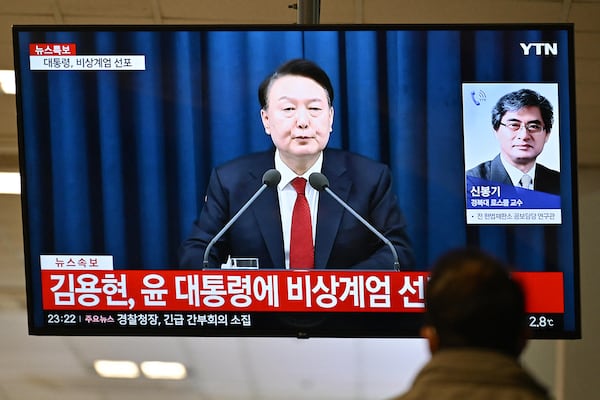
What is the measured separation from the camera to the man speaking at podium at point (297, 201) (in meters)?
4.22

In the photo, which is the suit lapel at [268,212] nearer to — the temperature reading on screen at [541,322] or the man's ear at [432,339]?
the temperature reading on screen at [541,322]

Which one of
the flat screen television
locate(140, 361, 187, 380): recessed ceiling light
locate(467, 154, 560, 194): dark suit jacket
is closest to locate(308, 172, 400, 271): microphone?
the flat screen television

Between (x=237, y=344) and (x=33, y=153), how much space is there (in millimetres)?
1981

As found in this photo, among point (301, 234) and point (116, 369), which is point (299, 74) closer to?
point (301, 234)

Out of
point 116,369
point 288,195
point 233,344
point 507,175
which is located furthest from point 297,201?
point 116,369

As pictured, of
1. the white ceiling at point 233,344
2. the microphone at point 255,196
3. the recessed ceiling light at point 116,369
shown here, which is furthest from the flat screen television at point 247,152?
the recessed ceiling light at point 116,369

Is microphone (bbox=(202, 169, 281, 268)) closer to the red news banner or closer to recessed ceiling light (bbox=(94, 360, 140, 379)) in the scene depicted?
the red news banner

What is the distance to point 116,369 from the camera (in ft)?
19.2

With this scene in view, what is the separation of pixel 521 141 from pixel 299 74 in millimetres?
975

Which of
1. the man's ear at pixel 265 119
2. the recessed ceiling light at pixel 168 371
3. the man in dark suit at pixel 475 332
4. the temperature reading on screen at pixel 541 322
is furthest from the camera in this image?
the recessed ceiling light at pixel 168 371

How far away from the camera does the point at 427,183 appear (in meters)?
4.23

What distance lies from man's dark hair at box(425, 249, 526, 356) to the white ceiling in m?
3.84

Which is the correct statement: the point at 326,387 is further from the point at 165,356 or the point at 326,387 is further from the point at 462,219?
the point at 462,219

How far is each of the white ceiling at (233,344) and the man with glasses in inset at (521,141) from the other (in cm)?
139
